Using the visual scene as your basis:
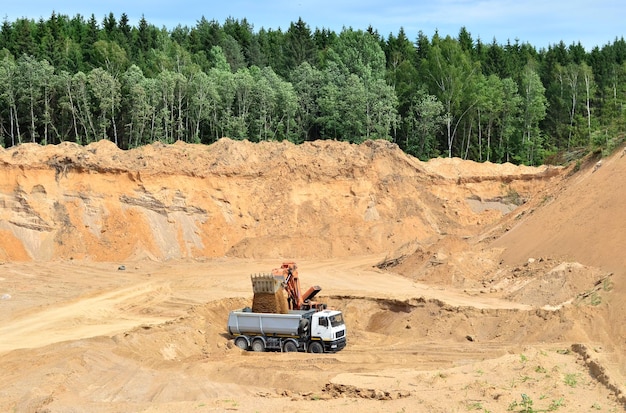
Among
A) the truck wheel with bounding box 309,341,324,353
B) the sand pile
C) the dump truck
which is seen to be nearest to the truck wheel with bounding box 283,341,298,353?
the dump truck

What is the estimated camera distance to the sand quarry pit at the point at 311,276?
17.4 metres

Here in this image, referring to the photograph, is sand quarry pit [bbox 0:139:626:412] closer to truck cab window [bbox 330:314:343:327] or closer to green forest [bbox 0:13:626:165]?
truck cab window [bbox 330:314:343:327]

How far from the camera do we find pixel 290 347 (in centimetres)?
2262

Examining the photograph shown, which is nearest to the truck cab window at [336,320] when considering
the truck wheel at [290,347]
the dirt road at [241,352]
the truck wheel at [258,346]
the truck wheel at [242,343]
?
the dirt road at [241,352]

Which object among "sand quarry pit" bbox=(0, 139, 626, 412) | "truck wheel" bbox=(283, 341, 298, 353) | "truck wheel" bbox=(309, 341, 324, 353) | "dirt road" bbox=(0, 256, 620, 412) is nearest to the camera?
"dirt road" bbox=(0, 256, 620, 412)

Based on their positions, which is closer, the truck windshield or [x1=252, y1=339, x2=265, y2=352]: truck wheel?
the truck windshield

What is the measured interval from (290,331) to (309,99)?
1706 inches

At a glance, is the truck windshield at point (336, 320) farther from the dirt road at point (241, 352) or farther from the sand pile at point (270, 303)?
the sand pile at point (270, 303)

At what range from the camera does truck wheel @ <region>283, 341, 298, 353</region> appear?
73.9 feet

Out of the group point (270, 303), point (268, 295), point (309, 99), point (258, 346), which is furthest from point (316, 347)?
point (309, 99)

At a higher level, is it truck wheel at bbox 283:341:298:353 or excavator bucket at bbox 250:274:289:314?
excavator bucket at bbox 250:274:289:314

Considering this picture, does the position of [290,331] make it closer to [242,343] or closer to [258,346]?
[258,346]

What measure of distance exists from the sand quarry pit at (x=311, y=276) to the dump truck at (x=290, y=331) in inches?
23.4

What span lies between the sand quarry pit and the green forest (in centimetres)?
1120
